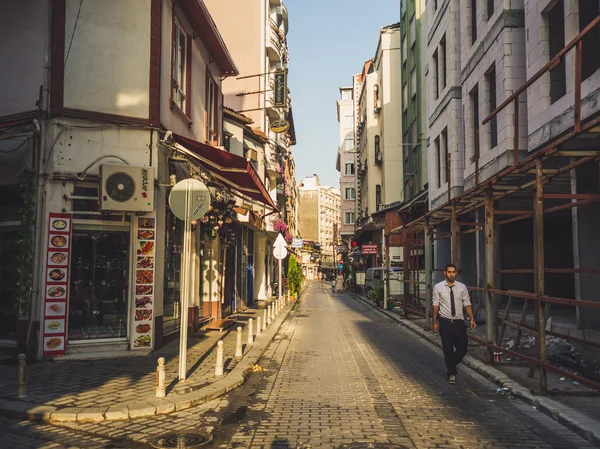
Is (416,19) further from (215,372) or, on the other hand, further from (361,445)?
(361,445)

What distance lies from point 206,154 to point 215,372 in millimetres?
5085

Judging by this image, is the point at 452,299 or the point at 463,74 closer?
the point at 452,299

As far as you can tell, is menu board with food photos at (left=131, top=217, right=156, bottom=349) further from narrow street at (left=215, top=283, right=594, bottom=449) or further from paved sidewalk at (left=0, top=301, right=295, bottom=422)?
narrow street at (left=215, top=283, right=594, bottom=449)

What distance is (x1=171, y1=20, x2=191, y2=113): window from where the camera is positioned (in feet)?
43.2

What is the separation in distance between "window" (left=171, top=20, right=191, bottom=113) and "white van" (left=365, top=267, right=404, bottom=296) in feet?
51.3

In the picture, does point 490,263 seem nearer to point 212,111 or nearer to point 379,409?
point 379,409

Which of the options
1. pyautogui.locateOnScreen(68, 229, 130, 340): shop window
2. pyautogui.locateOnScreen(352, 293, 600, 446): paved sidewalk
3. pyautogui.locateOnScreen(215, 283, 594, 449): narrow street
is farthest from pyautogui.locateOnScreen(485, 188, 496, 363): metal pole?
pyautogui.locateOnScreen(68, 229, 130, 340): shop window

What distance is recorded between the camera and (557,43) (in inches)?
496

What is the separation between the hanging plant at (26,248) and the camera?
1053cm

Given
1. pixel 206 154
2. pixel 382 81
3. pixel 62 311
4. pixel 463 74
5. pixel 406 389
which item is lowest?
pixel 406 389

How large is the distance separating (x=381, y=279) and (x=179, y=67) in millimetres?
21960

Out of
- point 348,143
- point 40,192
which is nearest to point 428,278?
point 40,192

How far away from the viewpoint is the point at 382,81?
42.9 meters

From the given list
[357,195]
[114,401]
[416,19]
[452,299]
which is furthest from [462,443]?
[357,195]
